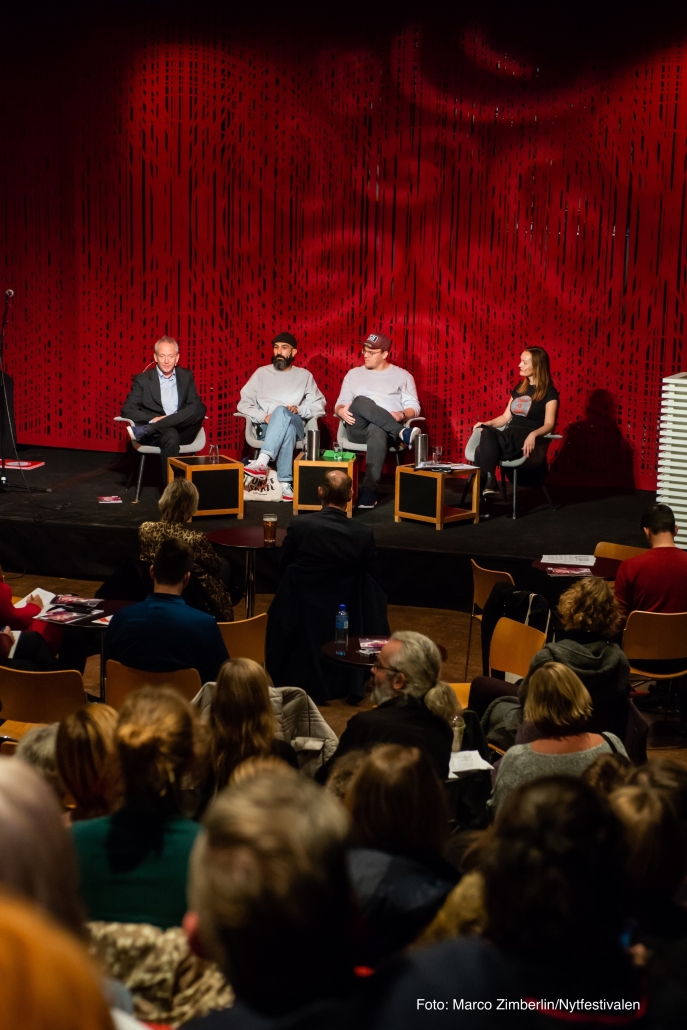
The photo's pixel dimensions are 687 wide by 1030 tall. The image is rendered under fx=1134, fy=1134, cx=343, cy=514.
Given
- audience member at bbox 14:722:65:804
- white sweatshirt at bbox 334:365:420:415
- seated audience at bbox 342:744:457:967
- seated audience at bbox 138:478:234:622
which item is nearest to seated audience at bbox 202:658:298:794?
audience member at bbox 14:722:65:804

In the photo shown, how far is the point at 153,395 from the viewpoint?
815 centimetres

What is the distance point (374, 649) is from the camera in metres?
4.44

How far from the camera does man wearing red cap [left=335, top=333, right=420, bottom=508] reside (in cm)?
790

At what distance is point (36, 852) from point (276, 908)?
0.80ft

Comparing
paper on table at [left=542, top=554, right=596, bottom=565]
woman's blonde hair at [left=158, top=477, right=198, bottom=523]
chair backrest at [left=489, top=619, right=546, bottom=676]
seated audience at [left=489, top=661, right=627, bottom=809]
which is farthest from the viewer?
paper on table at [left=542, top=554, right=596, bottom=565]

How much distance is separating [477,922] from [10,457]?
7.91 meters

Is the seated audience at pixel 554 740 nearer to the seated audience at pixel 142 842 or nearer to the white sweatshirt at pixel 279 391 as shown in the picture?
the seated audience at pixel 142 842

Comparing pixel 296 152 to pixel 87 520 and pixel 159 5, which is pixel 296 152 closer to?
pixel 159 5

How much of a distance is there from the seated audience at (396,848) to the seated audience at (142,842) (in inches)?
13.2

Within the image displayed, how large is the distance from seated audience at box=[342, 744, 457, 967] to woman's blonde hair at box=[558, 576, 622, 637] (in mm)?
1920

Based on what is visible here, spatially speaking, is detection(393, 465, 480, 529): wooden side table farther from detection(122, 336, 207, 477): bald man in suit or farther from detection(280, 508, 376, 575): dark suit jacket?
detection(280, 508, 376, 575): dark suit jacket

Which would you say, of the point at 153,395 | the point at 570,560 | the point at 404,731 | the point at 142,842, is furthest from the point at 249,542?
the point at 142,842

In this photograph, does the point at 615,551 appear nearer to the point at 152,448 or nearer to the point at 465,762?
the point at 465,762

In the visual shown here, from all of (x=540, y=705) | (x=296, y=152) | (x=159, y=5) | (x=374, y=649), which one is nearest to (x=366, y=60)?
(x=296, y=152)
